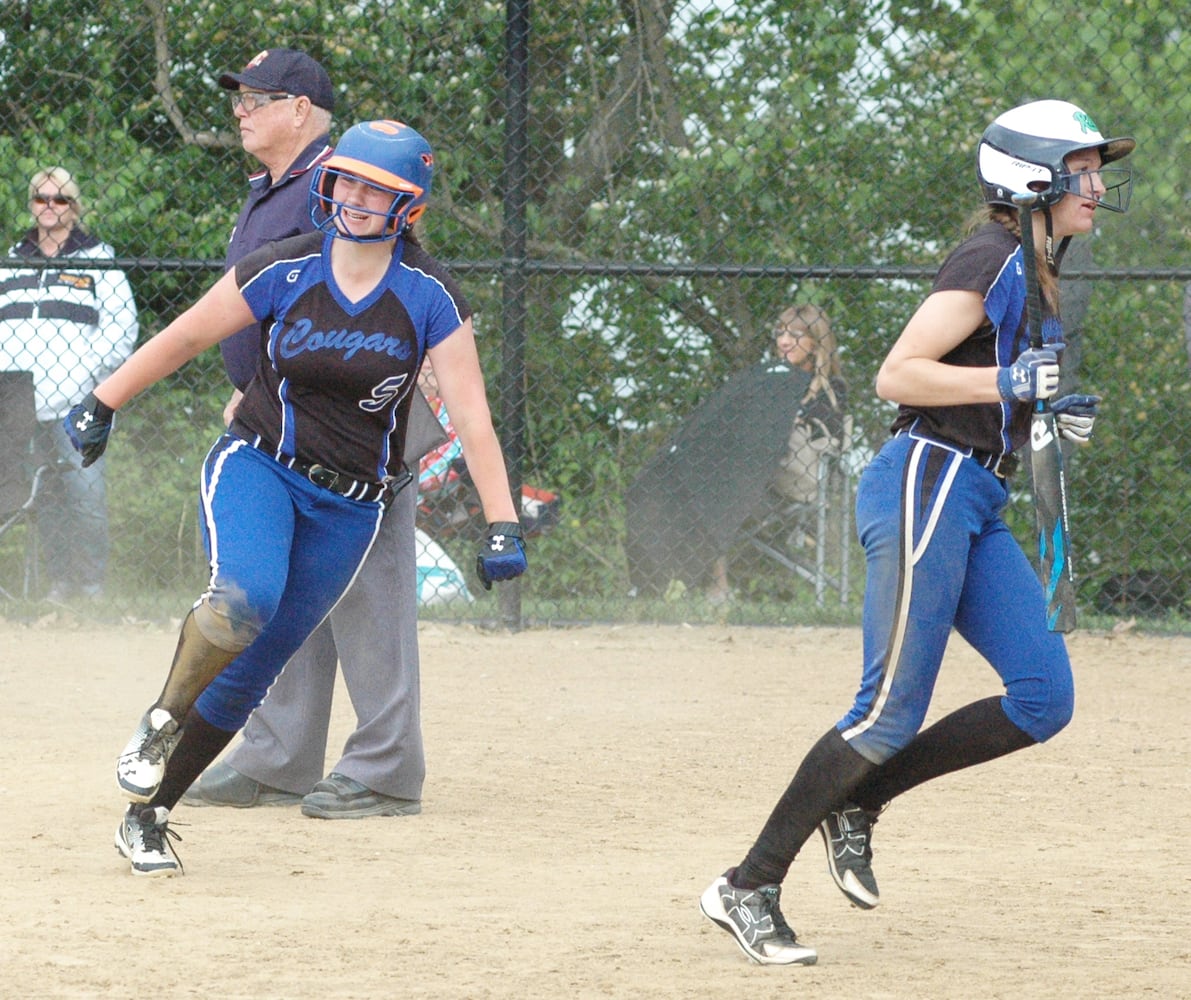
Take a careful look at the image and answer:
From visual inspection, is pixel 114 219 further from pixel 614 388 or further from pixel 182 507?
pixel 614 388

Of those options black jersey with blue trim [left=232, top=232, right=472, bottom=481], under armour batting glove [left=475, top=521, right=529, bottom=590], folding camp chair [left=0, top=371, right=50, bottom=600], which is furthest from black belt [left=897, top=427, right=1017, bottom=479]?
folding camp chair [left=0, top=371, right=50, bottom=600]

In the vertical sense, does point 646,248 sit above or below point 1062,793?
above

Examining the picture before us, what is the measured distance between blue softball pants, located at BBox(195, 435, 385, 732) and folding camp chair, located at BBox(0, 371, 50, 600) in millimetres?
4900

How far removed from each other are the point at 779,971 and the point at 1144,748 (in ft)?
10.2

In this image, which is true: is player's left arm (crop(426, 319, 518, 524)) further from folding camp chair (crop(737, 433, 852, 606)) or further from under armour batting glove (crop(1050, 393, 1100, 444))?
folding camp chair (crop(737, 433, 852, 606))

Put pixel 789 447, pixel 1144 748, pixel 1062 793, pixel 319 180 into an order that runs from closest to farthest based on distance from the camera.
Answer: pixel 319 180 → pixel 1062 793 → pixel 1144 748 → pixel 789 447

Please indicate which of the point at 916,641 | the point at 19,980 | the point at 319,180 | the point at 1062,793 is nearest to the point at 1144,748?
the point at 1062,793

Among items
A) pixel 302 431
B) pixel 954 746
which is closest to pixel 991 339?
pixel 954 746

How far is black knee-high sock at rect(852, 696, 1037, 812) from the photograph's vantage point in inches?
150

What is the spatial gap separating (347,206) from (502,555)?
34.4 inches

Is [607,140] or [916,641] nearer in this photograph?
[916,641]

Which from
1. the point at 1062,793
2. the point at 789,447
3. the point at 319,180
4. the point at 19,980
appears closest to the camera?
the point at 19,980

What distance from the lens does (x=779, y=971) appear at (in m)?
3.55

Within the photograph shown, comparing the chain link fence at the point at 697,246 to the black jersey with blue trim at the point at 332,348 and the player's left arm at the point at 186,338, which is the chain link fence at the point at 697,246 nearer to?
the black jersey with blue trim at the point at 332,348
